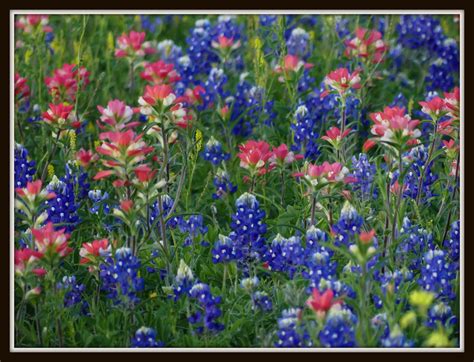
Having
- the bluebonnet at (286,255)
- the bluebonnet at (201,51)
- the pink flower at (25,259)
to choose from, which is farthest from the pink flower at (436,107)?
the bluebonnet at (201,51)

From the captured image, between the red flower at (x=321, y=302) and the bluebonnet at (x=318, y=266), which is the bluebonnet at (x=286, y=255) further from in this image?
the red flower at (x=321, y=302)

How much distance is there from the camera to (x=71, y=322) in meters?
3.95

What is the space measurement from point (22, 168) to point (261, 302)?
1641 millimetres

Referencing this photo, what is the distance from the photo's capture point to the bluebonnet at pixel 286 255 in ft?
13.4

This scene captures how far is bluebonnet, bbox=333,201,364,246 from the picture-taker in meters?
4.09

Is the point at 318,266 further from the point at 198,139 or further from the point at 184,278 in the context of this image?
the point at 198,139

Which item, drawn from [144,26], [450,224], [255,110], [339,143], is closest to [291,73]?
[255,110]

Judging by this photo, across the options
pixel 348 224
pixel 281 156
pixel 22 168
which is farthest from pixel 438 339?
pixel 22 168

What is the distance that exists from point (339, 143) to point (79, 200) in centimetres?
141

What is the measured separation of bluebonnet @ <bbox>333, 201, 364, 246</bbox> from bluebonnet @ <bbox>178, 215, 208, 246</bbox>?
743mm

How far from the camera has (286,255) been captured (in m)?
4.10

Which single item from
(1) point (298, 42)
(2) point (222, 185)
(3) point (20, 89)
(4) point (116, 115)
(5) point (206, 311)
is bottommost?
(5) point (206, 311)

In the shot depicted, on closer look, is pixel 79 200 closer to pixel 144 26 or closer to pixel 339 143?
pixel 339 143

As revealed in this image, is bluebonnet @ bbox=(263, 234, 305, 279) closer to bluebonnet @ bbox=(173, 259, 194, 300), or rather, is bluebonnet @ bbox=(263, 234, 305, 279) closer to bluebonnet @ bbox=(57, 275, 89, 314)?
bluebonnet @ bbox=(173, 259, 194, 300)
